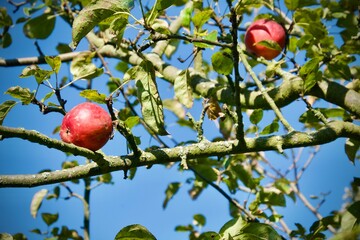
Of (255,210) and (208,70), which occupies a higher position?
(208,70)

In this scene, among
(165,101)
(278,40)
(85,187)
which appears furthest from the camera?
(165,101)

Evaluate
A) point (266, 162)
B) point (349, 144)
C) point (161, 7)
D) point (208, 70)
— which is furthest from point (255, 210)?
point (208, 70)

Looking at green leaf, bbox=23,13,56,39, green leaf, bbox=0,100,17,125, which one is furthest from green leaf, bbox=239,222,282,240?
green leaf, bbox=23,13,56,39

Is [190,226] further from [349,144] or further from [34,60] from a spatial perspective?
[34,60]

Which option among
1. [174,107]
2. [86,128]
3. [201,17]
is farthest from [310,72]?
[174,107]

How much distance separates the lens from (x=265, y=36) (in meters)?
1.68

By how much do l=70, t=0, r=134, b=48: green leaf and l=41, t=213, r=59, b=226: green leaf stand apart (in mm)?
1631

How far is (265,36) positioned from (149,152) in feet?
3.21

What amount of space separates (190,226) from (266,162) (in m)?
0.88

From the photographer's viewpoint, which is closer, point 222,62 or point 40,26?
point 222,62

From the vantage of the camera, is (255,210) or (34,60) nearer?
(255,210)

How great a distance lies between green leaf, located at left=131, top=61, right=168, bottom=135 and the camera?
3.61 ft

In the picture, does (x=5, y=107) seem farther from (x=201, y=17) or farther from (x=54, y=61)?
(x=201, y=17)

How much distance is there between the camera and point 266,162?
2.82 metres
